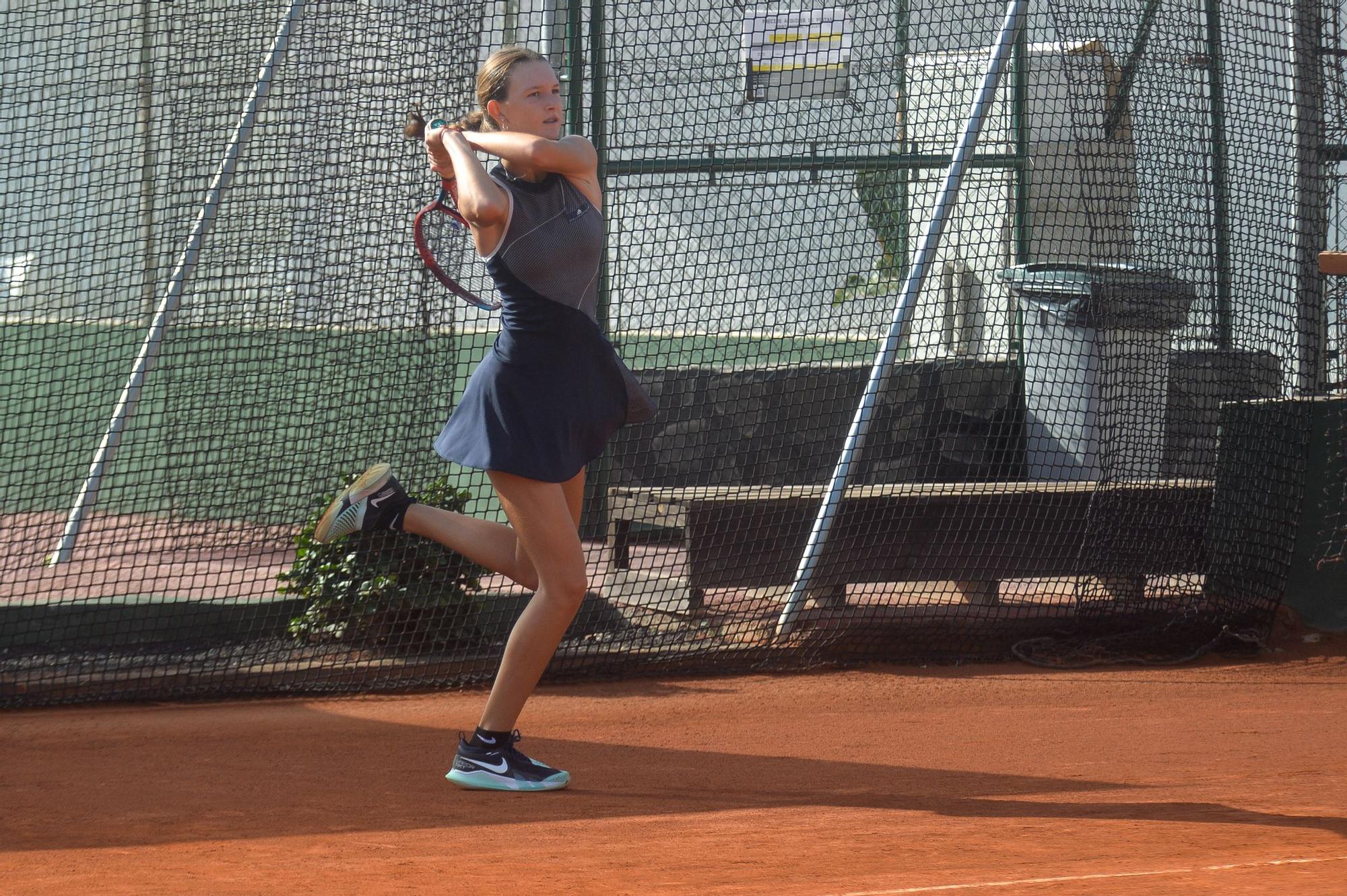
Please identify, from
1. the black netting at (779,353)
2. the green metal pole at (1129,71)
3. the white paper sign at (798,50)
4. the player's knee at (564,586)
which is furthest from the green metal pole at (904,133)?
the player's knee at (564,586)

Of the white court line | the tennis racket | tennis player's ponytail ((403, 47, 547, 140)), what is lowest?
the white court line

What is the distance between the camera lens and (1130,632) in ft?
19.5

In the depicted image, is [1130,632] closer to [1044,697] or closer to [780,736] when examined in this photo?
[1044,697]

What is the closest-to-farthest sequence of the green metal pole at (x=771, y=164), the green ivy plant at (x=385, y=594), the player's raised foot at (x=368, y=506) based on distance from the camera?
the player's raised foot at (x=368, y=506)
the green ivy plant at (x=385, y=594)
the green metal pole at (x=771, y=164)

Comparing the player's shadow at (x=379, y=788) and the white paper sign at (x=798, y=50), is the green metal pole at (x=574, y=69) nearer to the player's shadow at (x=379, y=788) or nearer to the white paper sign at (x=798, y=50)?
the white paper sign at (x=798, y=50)

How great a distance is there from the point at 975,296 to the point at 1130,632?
2552mm

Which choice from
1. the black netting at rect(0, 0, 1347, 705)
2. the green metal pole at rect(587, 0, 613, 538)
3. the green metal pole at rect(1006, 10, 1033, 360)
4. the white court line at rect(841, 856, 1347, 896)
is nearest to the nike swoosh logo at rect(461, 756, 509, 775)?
the white court line at rect(841, 856, 1347, 896)

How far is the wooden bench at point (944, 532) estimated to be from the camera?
19.6ft

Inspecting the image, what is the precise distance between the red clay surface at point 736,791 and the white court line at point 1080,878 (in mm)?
10

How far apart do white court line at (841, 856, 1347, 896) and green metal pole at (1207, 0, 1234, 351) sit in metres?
3.62

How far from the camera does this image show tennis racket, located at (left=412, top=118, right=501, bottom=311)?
398 centimetres

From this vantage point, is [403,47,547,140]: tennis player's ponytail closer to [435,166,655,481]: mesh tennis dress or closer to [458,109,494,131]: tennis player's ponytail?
[458,109,494,131]: tennis player's ponytail

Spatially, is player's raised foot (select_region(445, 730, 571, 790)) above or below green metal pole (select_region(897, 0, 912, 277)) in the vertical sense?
below

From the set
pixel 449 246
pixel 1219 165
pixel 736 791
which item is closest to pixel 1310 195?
pixel 1219 165
